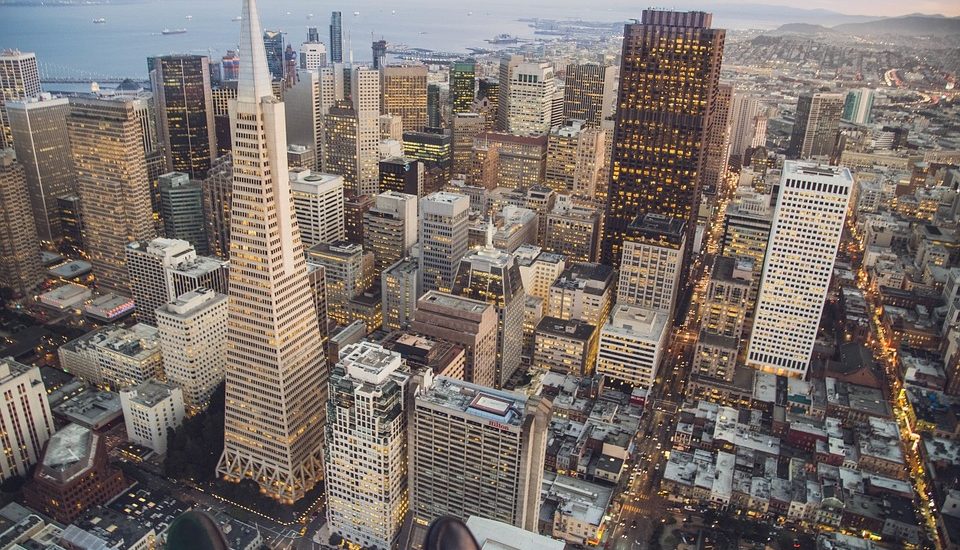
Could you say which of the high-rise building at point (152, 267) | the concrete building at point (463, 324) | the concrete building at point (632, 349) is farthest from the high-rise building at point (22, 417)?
the concrete building at point (632, 349)

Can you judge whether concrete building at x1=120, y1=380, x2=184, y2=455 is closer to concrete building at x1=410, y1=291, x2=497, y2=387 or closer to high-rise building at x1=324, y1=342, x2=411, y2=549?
high-rise building at x1=324, y1=342, x2=411, y2=549

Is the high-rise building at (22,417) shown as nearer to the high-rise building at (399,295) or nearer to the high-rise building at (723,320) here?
the high-rise building at (399,295)

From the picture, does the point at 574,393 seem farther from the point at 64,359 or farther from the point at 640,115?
the point at 64,359

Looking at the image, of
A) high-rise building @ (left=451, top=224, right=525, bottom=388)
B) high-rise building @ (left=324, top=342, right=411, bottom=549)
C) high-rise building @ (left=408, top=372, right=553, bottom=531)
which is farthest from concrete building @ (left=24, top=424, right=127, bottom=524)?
high-rise building @ (left=451, top=224, right=525, bottom=388)

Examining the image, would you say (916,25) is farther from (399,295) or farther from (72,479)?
(72,479)

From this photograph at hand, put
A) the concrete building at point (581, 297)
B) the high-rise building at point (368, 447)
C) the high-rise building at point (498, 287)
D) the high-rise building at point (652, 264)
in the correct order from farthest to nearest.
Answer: the concrete building at point (581, 297) → the high-rise building at point (652, 264) → the high-rise building at point (498, 287) → the high-rise building at point (368, 447)

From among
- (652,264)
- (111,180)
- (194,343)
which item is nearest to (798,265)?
(652,264)
